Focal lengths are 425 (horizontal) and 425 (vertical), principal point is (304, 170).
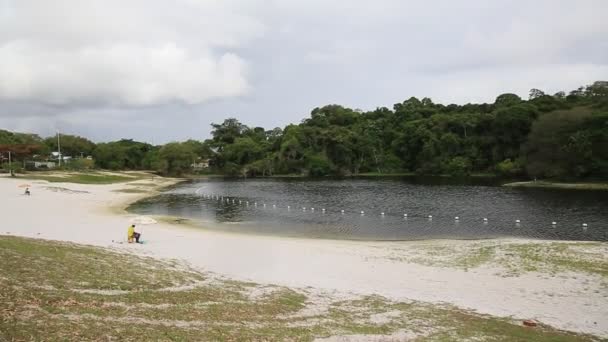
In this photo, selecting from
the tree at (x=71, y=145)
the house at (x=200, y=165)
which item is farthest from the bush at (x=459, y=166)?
the tree at (x=71, y=145)

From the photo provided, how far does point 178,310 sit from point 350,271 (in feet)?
37.1

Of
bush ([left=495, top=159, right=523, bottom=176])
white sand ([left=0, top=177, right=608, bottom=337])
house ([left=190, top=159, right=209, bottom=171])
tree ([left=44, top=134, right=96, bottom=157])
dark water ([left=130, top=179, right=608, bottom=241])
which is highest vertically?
tree ([left=44, top=134, right=96, bottom=157])

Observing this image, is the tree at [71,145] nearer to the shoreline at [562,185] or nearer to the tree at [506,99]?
the shoreline at [562,185]

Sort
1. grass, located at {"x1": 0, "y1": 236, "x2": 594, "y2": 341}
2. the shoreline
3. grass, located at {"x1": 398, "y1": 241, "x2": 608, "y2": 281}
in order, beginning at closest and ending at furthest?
grass, located at {"x1": 0, "y1": 236, "x2": 594, "y2": 341} < grass, located at {"x1": 398, "y1": 241, "x2": 608, "y2": 281} < the shoreline

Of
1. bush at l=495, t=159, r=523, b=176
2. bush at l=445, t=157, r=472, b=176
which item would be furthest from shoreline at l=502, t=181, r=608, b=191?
bush at l=445, t=157, r=472, b=176

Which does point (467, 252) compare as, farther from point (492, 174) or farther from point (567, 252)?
point (492, 174)

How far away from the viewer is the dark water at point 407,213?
37.0m

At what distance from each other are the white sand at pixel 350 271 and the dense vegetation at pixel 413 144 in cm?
7087

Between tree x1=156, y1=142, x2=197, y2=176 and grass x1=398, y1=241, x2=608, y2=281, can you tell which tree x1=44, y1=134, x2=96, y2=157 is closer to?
tree x1=156, y1=142, x2=197, y2=176

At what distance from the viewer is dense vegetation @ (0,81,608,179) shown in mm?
86875

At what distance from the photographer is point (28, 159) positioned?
10269 cm

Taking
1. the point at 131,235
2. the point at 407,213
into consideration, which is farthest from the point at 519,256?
the point at 407,213

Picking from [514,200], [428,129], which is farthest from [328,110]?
[514,200]

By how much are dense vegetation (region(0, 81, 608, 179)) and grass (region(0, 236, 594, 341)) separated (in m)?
82.8
